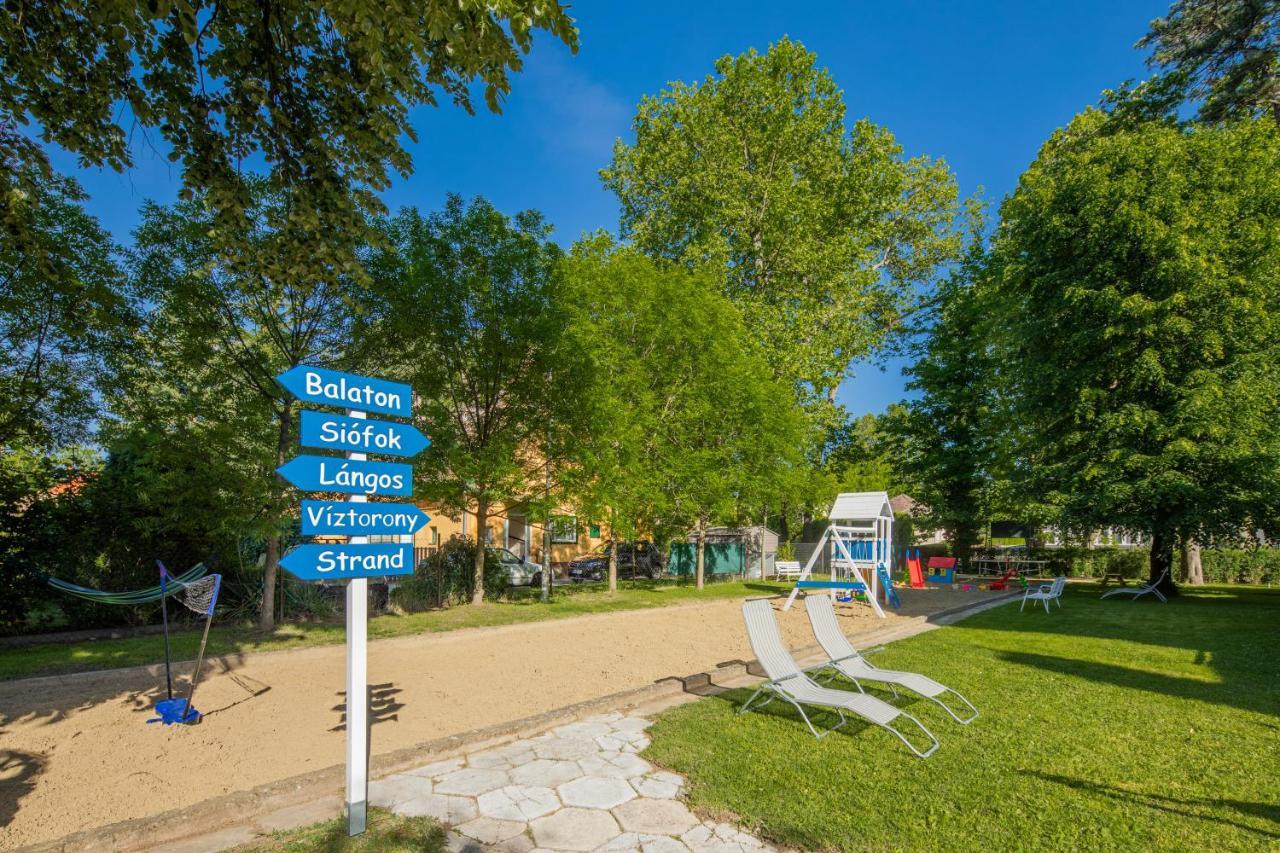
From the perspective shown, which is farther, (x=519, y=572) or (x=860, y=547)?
(x=519, y=572)

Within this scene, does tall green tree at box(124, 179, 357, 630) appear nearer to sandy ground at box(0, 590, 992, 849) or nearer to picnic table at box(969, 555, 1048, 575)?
sandy ground at box(0, 590, 992, 849)

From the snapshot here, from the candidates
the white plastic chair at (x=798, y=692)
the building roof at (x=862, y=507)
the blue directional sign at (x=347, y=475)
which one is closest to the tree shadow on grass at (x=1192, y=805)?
the white plastic chair at (x=798, y=692)

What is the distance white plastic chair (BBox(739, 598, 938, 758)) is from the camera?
5191 millimetres

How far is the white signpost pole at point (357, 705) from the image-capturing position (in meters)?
3.87

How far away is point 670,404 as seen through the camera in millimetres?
19984

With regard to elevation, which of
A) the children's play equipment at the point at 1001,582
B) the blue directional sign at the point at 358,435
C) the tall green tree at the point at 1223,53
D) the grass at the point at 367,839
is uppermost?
the tall green tree at the point at 1223,53

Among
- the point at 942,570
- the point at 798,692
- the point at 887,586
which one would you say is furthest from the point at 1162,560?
the point at 798,692

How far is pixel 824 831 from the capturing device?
378cm

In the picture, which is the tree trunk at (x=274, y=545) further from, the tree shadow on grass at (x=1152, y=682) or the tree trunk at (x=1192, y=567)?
the tree trunk at (x=1192, y=567)

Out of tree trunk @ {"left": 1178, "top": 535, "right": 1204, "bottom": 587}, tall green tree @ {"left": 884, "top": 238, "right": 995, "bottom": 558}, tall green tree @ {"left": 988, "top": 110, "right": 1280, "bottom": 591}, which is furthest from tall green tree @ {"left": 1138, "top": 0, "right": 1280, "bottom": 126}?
tree trunk @ {"left": 1178, "top": 535, "right": 1204, "bottom": 587}

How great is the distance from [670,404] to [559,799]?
634 inches

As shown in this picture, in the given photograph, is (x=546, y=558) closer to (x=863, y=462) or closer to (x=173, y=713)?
(x=173, y=713)

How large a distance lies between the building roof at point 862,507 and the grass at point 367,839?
15.0 m

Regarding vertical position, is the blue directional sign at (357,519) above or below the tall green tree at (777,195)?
below
